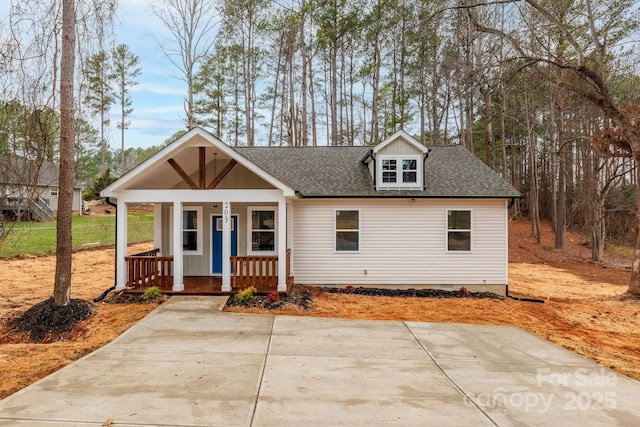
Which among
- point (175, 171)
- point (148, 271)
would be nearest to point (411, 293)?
point (148, 271)

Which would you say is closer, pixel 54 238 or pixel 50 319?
pixel 50 319

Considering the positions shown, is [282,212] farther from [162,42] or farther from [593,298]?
[162,42]

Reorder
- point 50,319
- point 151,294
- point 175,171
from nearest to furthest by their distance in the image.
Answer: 1. point 50,319
2. point 151,294
3. point 175,171

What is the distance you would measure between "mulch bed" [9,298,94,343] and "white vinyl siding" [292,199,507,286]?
5478 mm

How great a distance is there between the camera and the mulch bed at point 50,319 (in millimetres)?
6762

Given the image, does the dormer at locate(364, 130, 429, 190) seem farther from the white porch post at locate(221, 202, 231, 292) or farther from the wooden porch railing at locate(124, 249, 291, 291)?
the white porch post at locate(221, 202, 231, 292)

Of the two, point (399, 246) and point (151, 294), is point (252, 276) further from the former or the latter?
point (399, 246)

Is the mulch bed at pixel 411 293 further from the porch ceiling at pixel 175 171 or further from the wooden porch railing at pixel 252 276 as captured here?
the porch ceiling at pixel 175 171

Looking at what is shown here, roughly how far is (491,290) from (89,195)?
1480 inches

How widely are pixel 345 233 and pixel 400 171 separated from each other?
2.57m

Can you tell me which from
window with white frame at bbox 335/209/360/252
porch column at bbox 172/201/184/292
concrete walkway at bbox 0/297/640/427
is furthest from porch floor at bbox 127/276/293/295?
concrete walkway at bbox 0/297/640/427

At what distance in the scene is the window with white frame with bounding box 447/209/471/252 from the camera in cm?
1072

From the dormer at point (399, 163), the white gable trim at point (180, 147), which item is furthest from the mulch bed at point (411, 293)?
the white gable trim at point (180, 147)

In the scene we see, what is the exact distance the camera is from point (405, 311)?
28.0ft
